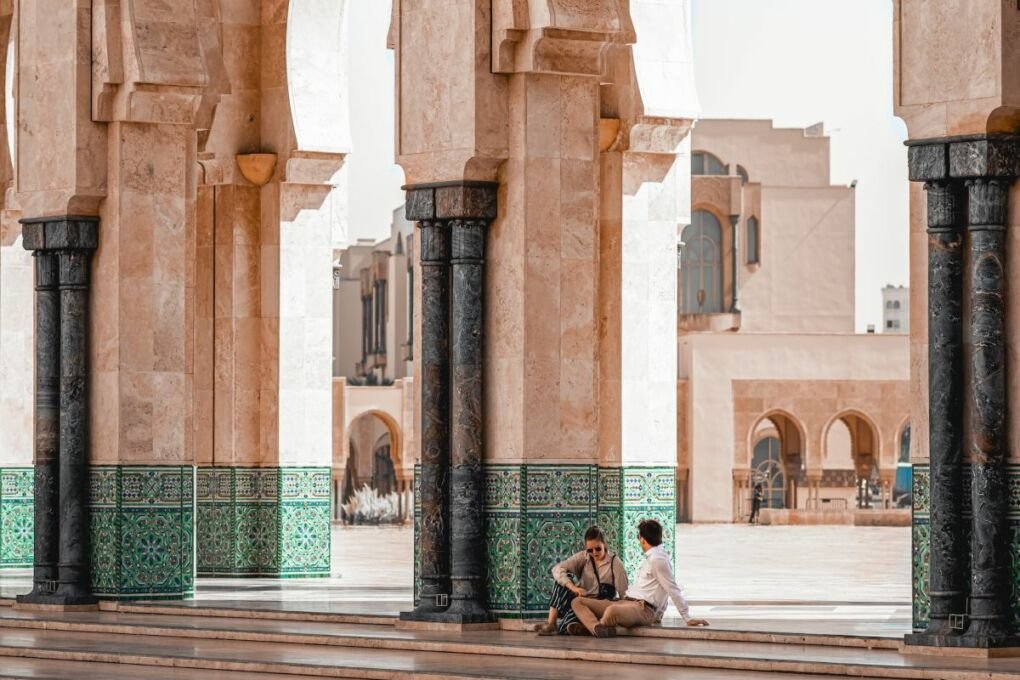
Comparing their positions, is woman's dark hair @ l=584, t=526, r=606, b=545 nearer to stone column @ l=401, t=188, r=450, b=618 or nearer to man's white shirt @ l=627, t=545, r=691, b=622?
man's white shirt @ l=627, t=545, r=691, b=622

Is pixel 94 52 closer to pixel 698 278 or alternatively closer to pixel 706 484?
pixel 706 484

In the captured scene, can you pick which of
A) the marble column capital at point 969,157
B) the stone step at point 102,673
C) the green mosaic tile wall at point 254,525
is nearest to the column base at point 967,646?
the marble column capital at point 969,157

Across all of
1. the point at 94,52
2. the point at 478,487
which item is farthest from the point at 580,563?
the point at 94,52

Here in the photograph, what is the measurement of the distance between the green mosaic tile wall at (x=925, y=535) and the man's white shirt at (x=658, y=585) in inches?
50.8

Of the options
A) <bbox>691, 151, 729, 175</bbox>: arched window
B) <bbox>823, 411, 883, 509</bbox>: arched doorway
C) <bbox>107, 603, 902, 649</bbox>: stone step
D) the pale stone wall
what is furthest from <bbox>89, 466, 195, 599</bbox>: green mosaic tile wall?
<bbox>691, 151, 729, 175</bbox>: arched window

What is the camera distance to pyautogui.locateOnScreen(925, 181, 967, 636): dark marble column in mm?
8508

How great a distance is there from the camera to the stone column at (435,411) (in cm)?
1027

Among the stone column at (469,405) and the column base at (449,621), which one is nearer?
the column base at (449,621)

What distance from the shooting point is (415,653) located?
9.23 m

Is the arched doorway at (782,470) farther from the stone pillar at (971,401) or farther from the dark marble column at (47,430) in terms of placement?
the stone pillar at (971,401)

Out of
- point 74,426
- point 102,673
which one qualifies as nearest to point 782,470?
point 74,426

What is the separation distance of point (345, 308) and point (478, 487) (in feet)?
139

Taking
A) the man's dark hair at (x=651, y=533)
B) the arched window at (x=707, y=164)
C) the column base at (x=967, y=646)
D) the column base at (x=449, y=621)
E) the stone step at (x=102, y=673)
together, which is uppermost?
the arched window at (x=707, y=164)

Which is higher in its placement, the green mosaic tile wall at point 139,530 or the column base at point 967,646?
the green mosaic tile wall at point 139,530
